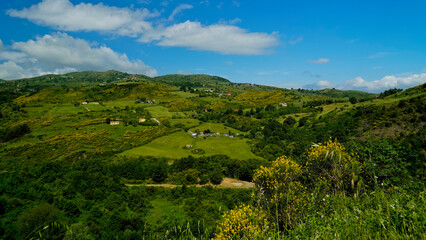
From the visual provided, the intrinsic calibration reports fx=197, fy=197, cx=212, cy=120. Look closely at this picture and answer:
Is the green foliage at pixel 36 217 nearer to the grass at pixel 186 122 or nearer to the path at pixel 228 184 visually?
the path at pixel 228 184

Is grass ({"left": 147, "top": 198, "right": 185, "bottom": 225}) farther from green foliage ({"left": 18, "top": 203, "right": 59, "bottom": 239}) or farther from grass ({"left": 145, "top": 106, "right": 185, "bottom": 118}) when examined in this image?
grass ({"left": 145, "top": 106, "right": 185, "bottom": 118})

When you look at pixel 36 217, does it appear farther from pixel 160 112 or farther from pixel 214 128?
pixel 160 112

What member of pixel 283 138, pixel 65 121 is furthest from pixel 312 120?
pixel 65 121

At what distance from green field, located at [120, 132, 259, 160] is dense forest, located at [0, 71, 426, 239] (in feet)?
1.66

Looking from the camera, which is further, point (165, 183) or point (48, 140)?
point (48, 140)

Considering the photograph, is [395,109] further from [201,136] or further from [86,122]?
[86,122]

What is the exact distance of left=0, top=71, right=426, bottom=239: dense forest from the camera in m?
6.57

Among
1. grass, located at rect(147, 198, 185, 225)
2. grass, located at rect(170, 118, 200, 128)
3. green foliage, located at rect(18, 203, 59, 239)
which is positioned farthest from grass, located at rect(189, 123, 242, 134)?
green foliage, located at rect(18, 203, 59, 239)

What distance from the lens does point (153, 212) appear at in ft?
162

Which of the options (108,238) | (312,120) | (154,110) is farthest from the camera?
(154,110)

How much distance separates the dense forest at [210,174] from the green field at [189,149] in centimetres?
50

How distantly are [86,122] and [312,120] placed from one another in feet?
410

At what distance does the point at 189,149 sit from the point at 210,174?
949 inches

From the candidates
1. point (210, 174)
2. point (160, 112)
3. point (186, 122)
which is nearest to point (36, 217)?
point (210, 174)
